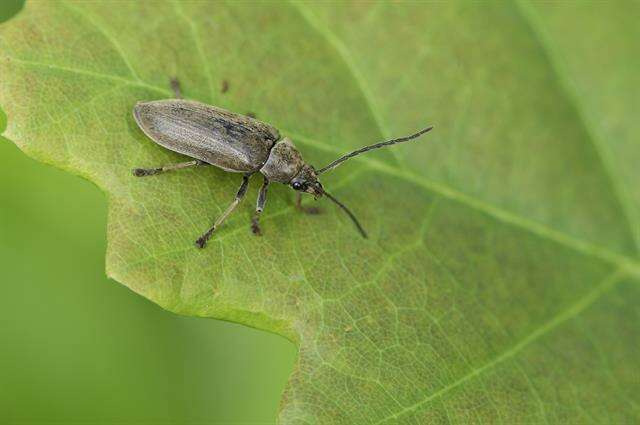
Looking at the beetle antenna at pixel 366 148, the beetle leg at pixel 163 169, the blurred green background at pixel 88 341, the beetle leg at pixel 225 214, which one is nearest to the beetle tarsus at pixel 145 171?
the beetle leg at pixel 163 169

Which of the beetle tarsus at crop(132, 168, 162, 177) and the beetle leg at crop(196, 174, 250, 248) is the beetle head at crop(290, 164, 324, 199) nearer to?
the beetle leg at crop(196, 174, 250, 248)

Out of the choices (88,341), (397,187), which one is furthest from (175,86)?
(88,341)

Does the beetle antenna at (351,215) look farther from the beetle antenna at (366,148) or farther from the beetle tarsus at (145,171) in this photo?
the beetle tarsus at (145,171)

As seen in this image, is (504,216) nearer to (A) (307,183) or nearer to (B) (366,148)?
(B) (366,148)

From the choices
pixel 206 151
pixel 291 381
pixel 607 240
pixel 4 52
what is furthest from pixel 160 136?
pixel 607 240

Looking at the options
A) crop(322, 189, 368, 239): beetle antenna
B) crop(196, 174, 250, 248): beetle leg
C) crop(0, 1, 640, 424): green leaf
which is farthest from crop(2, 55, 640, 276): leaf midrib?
crop(196, 174, 250, 248): beetle leg

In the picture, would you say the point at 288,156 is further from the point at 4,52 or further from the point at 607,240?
the point at 607,240
